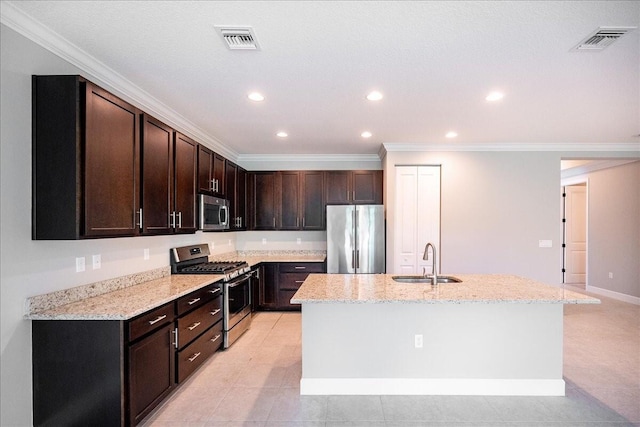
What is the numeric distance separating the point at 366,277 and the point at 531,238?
3.21m

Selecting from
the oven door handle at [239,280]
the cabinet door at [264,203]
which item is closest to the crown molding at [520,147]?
the cabinet door at [264,203]

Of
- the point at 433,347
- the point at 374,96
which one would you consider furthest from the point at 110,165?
the point at 433,347

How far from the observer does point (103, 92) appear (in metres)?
2.26

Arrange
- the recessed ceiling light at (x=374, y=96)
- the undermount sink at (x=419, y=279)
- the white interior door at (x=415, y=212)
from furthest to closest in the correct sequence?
the white interior door at (x=415, y=212) < the undermount sink at (x=419, y=279) < the recessed ceiling light at (x=374, y=96)

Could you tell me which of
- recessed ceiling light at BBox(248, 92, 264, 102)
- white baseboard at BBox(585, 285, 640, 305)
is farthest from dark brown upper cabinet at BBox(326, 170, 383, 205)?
white baseboard at BBox(585, 285, 640, 305)

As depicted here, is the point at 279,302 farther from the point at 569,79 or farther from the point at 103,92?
the point at 569,79

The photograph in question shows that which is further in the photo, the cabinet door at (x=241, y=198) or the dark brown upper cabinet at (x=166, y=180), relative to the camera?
the cabinet door at (x=241, y=198)

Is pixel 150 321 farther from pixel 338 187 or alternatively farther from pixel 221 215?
pixel 338 187

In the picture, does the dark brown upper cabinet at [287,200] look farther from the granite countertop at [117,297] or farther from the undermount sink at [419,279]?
the undermount sink at [419,279]

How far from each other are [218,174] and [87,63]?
6.76 ft

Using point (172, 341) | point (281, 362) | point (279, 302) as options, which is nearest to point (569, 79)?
point (281, 362)

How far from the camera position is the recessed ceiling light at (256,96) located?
307 cm

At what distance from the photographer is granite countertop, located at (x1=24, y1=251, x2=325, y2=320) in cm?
208

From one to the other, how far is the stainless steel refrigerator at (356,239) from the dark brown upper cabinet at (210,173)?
1.65 m
